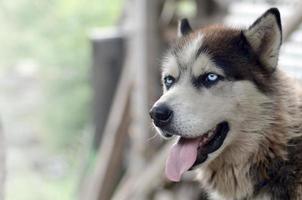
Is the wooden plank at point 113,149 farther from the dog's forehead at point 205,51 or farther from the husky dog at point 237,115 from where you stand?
the husky dog at point 237,115

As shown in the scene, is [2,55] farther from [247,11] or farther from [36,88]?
[247,11]

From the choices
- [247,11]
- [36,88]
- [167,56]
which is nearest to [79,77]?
[36,88]

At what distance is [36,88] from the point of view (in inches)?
460

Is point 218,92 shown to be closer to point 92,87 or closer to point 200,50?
point 200,50

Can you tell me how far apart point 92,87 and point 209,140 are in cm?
510

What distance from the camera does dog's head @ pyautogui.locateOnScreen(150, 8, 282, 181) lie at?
3.36 metres

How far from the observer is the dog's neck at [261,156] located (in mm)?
3479

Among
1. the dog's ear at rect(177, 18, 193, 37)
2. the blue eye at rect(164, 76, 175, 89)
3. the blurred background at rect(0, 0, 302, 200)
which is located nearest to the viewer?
the blue eye at rect(164, 76, 175, 89)

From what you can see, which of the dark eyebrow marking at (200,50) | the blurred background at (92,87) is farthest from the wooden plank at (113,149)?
the dark eyebrow marking at (200,50)

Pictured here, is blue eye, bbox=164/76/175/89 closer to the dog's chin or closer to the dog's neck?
the dog's chin

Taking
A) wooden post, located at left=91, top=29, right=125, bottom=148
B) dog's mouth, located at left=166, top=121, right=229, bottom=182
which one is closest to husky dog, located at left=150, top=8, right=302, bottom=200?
dog's mouth, located at left=166, top=121, right=229, bottom=182

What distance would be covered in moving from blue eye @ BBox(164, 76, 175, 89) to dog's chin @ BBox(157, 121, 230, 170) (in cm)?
27

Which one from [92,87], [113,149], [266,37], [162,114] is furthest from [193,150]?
[92,87]

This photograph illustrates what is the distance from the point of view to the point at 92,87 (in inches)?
332
